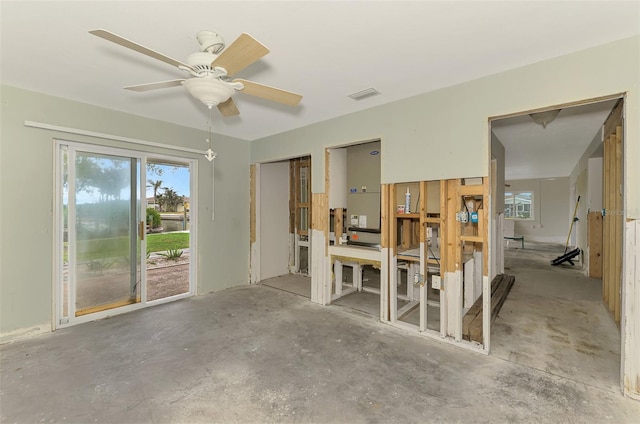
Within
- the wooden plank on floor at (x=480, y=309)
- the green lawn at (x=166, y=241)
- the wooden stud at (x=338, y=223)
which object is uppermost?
the wooden stud at (x=338, y=223)

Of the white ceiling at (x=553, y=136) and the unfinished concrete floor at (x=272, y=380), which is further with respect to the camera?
the white ceiling at (x=553, y=136)

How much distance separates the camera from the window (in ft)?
36.9

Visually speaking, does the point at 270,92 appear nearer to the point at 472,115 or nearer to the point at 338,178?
the point at 472,115

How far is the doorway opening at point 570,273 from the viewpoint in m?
2.52

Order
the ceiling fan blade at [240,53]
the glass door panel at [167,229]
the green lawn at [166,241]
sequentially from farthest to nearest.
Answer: the green lawn at [166,241], the glass door panel at [167,229], the ceiling fan blade at [240,53]

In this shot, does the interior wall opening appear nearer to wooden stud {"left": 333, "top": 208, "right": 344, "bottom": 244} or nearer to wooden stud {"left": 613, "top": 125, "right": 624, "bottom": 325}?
wooden stud {"left": 333, "top": 208, "right": 344, "bottom": 244}

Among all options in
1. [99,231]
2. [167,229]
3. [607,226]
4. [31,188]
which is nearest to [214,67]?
[31,188]

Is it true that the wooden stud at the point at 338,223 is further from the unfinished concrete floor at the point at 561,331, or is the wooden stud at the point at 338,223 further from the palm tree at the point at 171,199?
the palm tree at the point at 171,199

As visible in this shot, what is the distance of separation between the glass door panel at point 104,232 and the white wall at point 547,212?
1320 centimetres

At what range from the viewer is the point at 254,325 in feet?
10.4

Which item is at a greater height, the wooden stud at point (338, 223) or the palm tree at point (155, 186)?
the palm tree at point (155, 186)

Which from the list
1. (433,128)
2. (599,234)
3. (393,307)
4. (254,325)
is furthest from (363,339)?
(599,234)

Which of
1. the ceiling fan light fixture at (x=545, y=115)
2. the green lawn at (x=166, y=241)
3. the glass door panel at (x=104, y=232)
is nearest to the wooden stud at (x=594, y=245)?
the ceiling fan light fixture at (x=545, y=115)

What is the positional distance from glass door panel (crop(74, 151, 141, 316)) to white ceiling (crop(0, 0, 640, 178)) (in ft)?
3.13
